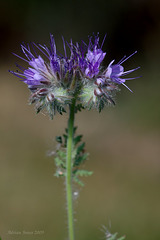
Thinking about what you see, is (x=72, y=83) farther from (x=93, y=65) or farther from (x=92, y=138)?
(x=92, y=138)

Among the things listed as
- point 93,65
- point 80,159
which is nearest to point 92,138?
point 80,159

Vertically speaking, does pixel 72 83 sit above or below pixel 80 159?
above

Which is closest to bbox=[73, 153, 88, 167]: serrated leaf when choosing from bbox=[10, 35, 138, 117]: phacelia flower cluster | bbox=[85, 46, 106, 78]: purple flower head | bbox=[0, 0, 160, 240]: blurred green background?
bbox=[10, 35, 138, 117]: phacelia flower cluster

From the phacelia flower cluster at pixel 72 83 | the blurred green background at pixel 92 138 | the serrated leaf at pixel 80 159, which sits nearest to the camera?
the phacelia flower cluster at pixel 72 83

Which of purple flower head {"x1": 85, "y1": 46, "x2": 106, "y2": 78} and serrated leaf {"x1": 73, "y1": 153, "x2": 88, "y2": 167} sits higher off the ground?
purple flower head {"x1": 85, "y1": 46, "x2": 106, "y2": 78}

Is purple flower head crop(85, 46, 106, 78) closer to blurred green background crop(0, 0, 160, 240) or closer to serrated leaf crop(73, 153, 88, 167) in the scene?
serrated leaf crop(73, 153, 88, 167)

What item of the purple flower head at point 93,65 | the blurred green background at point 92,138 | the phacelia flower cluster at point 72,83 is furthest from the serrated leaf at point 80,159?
the blurred green background at point 92,138

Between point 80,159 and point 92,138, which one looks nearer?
point 80,159

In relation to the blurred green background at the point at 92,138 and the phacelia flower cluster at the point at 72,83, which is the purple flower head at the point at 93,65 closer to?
the phacelia flower cluster at the point at 72,83
